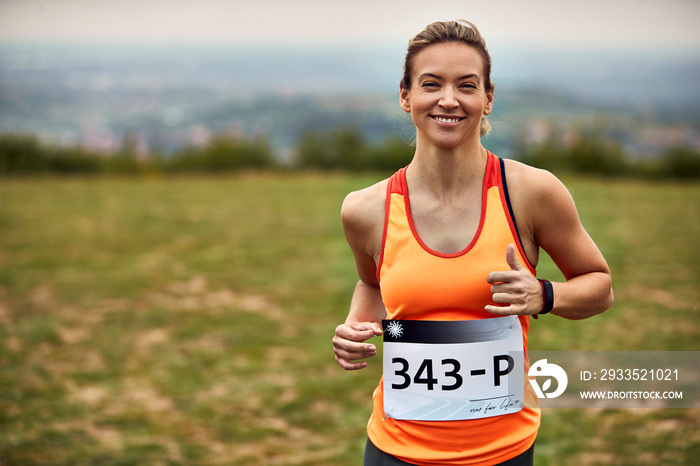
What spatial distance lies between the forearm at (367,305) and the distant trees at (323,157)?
A: 20.6 m

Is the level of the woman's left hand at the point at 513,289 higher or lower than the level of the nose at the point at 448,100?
lower

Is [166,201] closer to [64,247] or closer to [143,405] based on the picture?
[64,247]

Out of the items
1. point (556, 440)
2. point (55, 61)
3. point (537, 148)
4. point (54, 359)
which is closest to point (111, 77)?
point (55, 61)

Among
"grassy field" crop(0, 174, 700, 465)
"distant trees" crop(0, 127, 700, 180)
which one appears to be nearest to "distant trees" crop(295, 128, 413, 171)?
"distant trees" crop(0, 127, 700, 180)

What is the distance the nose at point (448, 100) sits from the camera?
1.83 m

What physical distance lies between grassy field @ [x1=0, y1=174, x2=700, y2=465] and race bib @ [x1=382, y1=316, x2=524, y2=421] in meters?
2.64

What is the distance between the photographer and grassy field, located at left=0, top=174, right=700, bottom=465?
184 inches

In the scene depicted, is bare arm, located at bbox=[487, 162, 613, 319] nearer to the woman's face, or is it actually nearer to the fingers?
the fingers

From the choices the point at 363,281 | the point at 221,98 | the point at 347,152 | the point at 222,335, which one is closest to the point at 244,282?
the point at 222,335

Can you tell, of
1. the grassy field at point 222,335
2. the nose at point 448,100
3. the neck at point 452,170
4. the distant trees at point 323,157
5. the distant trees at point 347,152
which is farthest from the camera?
the distant trees at point 347,152

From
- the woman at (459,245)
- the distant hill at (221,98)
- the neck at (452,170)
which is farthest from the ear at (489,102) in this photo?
the distant hill at (221,98)

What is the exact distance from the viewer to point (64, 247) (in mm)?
11719

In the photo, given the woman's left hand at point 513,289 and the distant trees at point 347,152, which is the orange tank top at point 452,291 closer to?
the woman's left hand at point 513,289

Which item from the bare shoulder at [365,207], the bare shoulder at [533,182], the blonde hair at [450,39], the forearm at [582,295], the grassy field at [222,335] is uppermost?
the blonde hair at [450,39]
